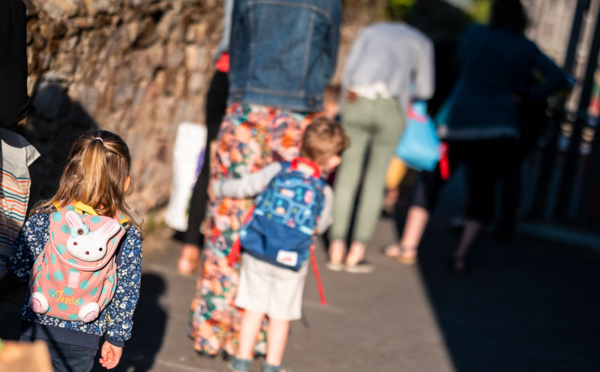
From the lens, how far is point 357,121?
564cm

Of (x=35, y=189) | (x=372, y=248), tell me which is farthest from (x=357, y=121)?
(x=35, y=189)

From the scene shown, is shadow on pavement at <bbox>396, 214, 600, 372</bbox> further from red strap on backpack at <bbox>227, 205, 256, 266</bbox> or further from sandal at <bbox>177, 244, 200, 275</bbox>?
sandal at <bbox>177, 244, 200, 275</bbox>

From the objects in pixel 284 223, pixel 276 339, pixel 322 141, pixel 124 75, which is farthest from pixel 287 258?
pixel 124 75

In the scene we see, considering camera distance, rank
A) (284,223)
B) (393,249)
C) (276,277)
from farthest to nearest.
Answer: (393,249)
(276,277)
(284,223)

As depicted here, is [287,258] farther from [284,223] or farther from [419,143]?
[419,143]

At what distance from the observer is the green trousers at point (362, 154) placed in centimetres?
561

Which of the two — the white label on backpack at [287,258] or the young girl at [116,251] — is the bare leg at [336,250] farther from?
the young girl at [116,251]

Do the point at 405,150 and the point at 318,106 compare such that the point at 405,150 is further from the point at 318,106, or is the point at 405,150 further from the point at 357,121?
the point at 318,106

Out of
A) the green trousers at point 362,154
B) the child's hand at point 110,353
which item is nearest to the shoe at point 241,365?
the child's hand at point 110,353

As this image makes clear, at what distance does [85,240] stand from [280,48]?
1652 millimetres

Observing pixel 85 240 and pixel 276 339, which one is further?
pixel 276 339

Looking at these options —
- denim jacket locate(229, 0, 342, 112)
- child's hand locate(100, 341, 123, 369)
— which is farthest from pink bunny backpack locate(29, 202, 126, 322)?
denim jacket locate(229, 0, 342, 112)

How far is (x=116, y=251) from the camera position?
2.71 m

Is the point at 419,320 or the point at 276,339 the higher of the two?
the point at 276,339
